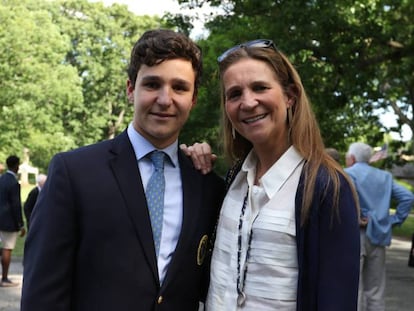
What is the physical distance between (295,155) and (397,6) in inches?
420

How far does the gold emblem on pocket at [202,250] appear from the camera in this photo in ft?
8.50

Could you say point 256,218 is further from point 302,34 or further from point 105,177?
point 302,34

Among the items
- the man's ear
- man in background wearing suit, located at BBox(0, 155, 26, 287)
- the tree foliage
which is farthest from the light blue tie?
the tree foliage

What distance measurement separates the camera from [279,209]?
2.40 meters

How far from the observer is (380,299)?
6582 mm

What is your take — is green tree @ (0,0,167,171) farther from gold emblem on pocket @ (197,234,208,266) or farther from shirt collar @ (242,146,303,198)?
shirt collar @ (242,146,303,198)

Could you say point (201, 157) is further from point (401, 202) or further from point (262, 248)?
point (401, 202)

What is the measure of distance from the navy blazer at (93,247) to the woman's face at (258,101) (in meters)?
0.55

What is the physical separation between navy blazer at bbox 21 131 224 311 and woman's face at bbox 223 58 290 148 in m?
0.55

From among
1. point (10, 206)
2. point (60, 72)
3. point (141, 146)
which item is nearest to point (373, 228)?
point (141, 146)

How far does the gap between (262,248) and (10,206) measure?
25.1ft

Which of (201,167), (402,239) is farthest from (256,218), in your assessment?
(402,239)

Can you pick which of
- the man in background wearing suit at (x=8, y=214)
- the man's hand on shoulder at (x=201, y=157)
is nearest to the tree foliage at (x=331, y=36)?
the man in background wearing suit at (x=8, y=214)

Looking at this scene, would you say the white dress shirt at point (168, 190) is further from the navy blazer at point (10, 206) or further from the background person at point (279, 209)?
the navy blazer at point (10, 206)
